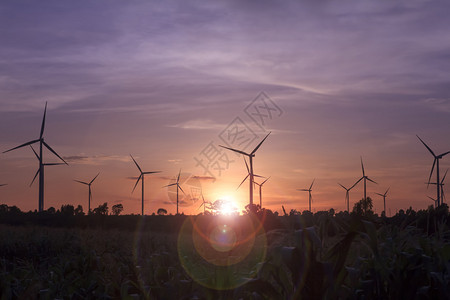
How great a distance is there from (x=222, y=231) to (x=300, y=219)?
200 ft

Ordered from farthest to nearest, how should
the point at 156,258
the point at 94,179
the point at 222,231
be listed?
the point at 94,179 < the point at 222,231 < the point at 156,258

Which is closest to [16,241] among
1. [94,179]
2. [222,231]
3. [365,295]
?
[222,231]

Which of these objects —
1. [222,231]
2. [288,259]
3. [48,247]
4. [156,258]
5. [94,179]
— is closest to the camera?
[288,259]

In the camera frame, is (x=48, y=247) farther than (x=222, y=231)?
No

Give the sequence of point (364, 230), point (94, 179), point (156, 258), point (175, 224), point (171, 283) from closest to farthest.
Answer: point (364, 230) < point (171, 283) < point (156, 258) < point (175, 224) < point (94, 179)

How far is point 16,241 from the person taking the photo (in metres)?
42.2

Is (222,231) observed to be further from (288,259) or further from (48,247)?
(288,259)

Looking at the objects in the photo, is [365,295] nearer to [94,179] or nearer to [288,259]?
[288,259]

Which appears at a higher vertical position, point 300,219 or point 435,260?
point 300,219

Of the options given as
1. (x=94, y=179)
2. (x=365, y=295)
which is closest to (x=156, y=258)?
(x=365, y=295)

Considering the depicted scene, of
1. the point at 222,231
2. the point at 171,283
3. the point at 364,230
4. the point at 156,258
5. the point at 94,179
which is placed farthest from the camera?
the point at 94,179

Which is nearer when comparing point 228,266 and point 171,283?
point 228,266

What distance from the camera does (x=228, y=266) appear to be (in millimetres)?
8164

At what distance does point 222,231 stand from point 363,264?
2336 inches
